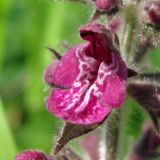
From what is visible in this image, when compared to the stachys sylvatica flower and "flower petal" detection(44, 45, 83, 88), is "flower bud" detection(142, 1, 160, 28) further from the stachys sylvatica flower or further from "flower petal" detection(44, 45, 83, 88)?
"flower petal" detection(44, 45, 83, 88)

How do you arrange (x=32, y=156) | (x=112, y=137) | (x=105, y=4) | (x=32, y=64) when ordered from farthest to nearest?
(x=32, y=64)
(x=112, y=137)
(x=32, y=156)
(x=105, y=4)

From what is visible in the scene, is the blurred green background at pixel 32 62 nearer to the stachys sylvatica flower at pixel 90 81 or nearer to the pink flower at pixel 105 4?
the stachys sylvatica flower at pixel 90 81

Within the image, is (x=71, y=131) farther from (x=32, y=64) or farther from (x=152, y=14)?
(x=32, y=64)

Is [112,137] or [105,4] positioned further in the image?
[112,137]

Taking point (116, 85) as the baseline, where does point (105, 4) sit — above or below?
above

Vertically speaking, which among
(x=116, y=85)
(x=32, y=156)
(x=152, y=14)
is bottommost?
(x=32, y=156)

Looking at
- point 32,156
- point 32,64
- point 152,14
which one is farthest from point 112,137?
point 32,64

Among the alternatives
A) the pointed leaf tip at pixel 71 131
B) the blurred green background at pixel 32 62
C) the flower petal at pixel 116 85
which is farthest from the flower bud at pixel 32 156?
the blurred green background at pixel 32 62
